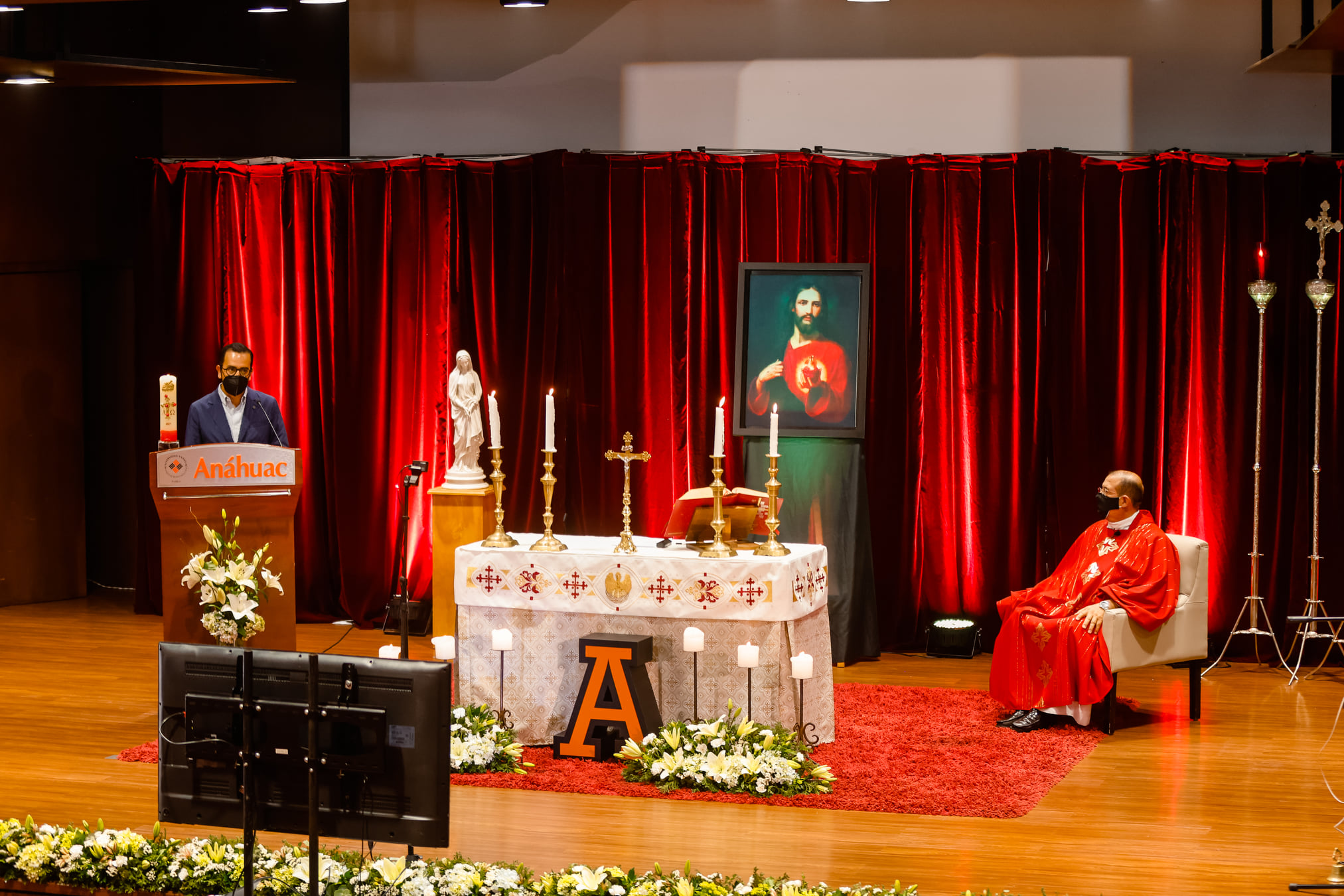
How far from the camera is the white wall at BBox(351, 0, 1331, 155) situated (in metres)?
8.55

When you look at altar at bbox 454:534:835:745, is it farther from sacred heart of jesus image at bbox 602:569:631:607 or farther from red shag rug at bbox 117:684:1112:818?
red shag rug at bbox 117:684:1112:818

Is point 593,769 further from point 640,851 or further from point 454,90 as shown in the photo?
point 454,90

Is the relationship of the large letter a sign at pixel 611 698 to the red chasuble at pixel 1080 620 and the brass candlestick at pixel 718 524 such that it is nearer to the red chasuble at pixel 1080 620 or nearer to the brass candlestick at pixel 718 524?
the brass candlestick at pixel 718 524

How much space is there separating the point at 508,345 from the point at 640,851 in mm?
4449

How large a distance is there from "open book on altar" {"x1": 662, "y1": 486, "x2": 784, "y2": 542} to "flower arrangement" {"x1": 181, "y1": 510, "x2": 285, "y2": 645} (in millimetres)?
1757

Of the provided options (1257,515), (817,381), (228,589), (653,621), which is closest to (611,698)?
(653,621)

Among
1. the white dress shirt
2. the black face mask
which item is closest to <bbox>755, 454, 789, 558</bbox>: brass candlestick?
the black face mask

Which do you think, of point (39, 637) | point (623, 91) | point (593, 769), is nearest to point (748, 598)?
point (593, 769)

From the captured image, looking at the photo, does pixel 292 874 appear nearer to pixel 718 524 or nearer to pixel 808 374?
pixel 718 524

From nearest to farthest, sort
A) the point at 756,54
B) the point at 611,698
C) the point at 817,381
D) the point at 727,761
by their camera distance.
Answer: the point at 727,761 < the point at 611,698 < the point at 817,381 < the point at 756,54

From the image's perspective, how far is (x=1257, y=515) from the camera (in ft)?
26.3

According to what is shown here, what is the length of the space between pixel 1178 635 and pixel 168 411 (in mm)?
4538

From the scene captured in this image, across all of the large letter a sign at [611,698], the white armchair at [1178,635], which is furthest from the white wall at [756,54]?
the large letter a sign at [611,698]

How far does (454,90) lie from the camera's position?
9.38 metres
